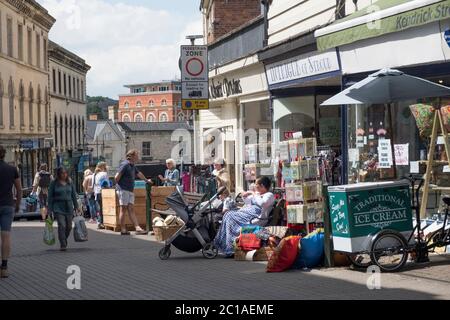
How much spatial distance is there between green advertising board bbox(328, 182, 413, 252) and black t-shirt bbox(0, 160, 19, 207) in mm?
4375

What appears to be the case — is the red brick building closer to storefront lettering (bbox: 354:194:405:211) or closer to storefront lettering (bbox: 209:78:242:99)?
storefront lettering (bbox: 209:78:242:99)

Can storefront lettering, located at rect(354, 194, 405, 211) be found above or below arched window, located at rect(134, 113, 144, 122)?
below

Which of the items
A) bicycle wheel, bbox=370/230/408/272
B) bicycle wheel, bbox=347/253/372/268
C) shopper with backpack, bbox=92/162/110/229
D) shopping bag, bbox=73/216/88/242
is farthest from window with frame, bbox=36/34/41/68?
bicycle wheel, bbox=370/230/408/272

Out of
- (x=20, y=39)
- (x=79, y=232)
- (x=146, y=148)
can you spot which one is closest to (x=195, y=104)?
(x=79, y=232)

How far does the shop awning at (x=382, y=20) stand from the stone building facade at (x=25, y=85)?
3481 centimetres

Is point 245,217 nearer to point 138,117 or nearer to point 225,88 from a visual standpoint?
point 225,88

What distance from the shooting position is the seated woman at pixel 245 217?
565 inches

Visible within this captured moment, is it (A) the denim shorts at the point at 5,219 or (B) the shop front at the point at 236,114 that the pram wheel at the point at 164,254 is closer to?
(A) the denim shorts at the point at 5,219

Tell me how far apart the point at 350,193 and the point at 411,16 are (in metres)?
3.43

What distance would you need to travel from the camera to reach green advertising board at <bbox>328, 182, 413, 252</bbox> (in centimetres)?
1152

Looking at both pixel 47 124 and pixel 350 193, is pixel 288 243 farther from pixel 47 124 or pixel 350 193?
pixel 47 124

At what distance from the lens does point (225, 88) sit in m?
27.8

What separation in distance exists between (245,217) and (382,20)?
3717 mm

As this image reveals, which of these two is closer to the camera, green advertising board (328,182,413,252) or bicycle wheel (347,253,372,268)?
green advertising board (328,182,413,252)
